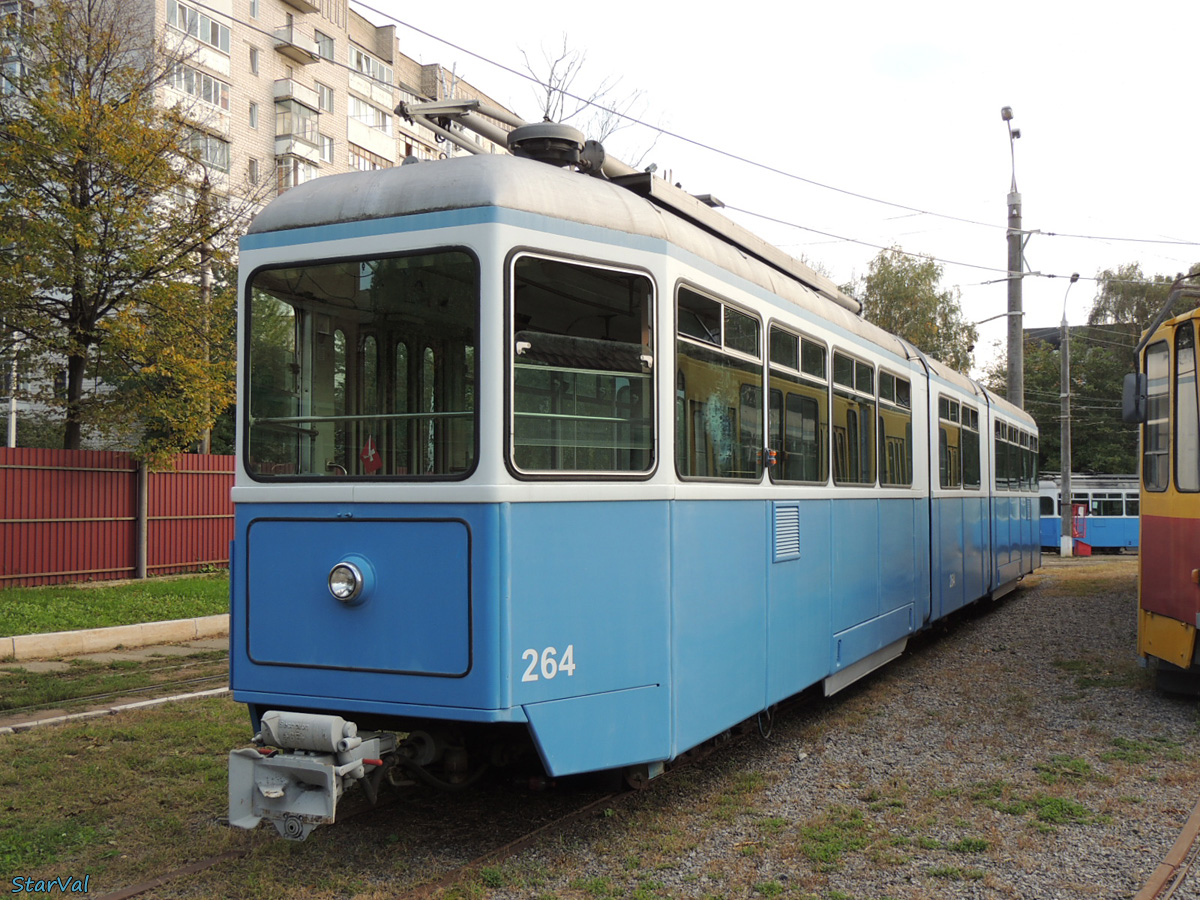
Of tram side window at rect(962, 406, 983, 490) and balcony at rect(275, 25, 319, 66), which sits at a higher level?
balcony at rect(275, 25, 319, 66)

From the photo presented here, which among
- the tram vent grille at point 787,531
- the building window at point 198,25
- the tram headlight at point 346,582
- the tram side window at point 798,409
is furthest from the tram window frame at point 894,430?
the building window at point 198,25

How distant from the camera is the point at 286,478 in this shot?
4.92 meters

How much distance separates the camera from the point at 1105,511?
3459cm

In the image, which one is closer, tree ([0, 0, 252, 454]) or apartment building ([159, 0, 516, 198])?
tree ([0, 0, 252, 454])

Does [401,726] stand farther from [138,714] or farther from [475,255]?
[138,714]

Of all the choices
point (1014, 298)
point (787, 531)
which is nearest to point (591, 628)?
point (787, 531)

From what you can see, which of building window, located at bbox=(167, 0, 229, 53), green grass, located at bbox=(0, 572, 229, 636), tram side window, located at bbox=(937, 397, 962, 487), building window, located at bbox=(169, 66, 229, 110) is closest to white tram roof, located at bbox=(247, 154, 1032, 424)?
tram side window, located at bbox=(937, 397, 962, 487)

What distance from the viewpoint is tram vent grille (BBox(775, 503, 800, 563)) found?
636 centimetres

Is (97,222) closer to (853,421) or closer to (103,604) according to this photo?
(103,604)

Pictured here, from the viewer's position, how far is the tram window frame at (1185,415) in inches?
311

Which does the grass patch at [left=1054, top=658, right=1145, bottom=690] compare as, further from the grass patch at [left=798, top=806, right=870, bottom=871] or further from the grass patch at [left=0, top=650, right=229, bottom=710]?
the grass patch at [left=0, top=650, right=229, bottom=710]

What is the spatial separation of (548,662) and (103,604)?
36.0ft

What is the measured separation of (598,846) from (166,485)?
15.5 meters

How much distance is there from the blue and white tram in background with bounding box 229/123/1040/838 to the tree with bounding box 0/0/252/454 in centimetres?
1262
